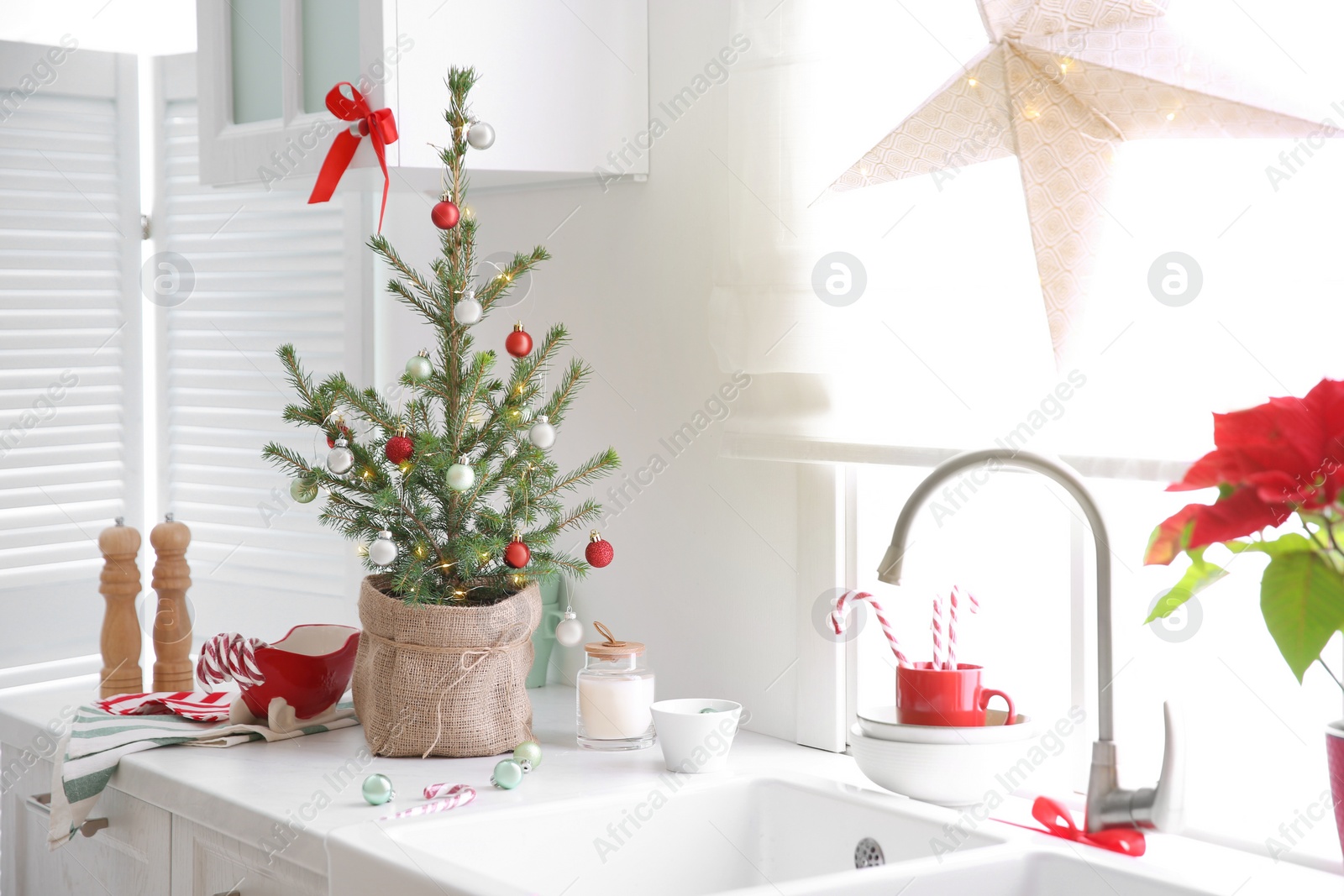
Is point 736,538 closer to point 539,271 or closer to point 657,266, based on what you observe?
point 657,266

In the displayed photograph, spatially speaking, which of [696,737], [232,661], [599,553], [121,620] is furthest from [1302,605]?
[121,620]

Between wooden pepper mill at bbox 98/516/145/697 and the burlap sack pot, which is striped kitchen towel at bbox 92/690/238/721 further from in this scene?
the burlap sack pot

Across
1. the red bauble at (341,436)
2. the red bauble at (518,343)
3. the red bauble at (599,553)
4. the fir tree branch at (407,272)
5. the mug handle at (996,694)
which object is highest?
the fir tree branch at (407,272)

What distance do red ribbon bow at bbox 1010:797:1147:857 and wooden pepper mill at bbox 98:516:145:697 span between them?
1.21 meters

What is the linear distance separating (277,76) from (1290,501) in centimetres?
134

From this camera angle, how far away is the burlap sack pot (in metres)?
1.45

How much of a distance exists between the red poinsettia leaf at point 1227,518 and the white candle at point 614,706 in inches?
28.2

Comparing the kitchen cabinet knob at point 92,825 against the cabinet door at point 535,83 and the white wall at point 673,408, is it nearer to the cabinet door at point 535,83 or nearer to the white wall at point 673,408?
the white wall at point 673,408

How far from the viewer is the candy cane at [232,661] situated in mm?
1591

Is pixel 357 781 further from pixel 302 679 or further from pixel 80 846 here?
pixel 80 846

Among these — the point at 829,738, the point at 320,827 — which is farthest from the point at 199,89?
the point at 829,738

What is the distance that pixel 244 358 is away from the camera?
2.41 meters

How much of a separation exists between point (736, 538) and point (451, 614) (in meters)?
0.38

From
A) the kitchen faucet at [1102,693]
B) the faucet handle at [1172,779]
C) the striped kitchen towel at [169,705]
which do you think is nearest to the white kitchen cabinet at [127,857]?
the striped kitchen towel at [169,705]
